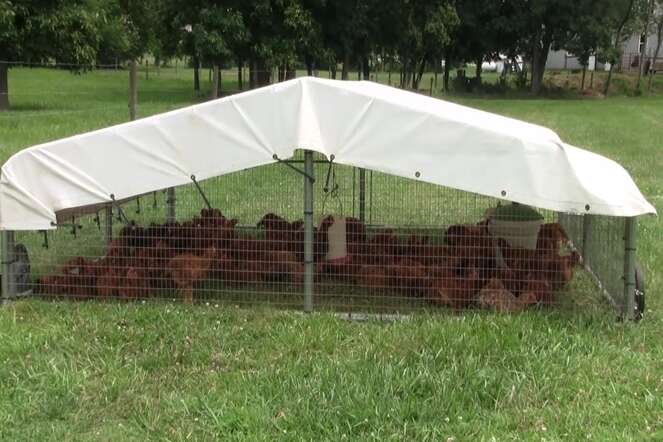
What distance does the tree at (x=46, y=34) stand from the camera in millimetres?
22316

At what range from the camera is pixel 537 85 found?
151 feet

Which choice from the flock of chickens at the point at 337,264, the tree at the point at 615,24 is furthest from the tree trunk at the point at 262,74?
the tree at the point at 615,24

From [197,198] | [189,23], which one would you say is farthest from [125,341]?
[189,23]

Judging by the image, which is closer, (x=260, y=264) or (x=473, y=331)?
(x=473, y=331)

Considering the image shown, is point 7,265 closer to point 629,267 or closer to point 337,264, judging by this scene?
point 337,264

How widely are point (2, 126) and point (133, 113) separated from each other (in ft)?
21.1

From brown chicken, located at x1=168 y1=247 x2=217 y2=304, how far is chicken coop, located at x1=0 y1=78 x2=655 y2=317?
0.05 feet

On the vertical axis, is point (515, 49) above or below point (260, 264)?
above

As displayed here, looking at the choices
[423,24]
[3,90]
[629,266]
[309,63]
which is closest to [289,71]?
[309,63]

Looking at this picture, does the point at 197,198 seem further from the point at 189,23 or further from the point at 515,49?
the point at 515,49

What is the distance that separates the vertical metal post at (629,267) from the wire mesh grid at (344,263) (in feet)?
0.65

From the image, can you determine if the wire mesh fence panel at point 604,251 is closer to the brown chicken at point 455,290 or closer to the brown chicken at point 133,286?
the brown chicken at point 455,290

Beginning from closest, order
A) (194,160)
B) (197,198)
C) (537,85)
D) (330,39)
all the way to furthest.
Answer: (194,160), (197,198), (330,39), (537,85)

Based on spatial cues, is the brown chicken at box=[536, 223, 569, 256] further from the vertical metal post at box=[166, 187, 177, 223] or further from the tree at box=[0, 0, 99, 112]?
the tree at box=[0, 0, 99, 112]
